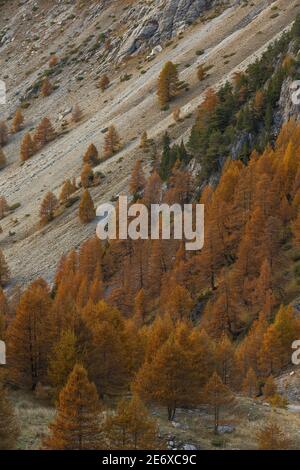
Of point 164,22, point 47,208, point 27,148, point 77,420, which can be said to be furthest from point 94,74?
point 77,420

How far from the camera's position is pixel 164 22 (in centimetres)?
15175

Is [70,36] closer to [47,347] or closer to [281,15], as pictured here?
[281,15]

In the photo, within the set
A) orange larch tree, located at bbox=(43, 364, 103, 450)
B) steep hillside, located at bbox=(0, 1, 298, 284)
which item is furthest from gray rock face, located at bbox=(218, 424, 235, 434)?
steep hillside, located at bbox=(0, 1, 298, 284)

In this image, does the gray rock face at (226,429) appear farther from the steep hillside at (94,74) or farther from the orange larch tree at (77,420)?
the steep hillside at (94,74)

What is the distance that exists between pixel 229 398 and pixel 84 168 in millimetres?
76118

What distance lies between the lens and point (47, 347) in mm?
36344

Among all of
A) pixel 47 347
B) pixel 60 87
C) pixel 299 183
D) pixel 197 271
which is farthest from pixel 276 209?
pixel 60 87

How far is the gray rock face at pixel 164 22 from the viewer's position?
488 ft

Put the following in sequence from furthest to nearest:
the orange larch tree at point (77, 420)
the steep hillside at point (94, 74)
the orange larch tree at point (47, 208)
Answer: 1. the steep hillside at point (94, 74)
2. the orange larch tree at point (47, 208)
3. the orange larch tree at point (77, 420)

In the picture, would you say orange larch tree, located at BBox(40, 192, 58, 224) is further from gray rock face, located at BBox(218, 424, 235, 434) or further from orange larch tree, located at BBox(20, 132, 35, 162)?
gray rock face, located at BBox(218, 424, 235, 434)

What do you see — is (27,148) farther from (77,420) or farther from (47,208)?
(77,420)

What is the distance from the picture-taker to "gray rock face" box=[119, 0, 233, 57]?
149 meters

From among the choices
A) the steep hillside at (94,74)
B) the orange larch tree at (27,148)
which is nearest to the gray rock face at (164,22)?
the steep hillside at (94,74)

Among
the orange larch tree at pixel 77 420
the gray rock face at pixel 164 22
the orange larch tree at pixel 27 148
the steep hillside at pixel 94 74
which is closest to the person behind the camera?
the orange larch tree at pixel 77 420
